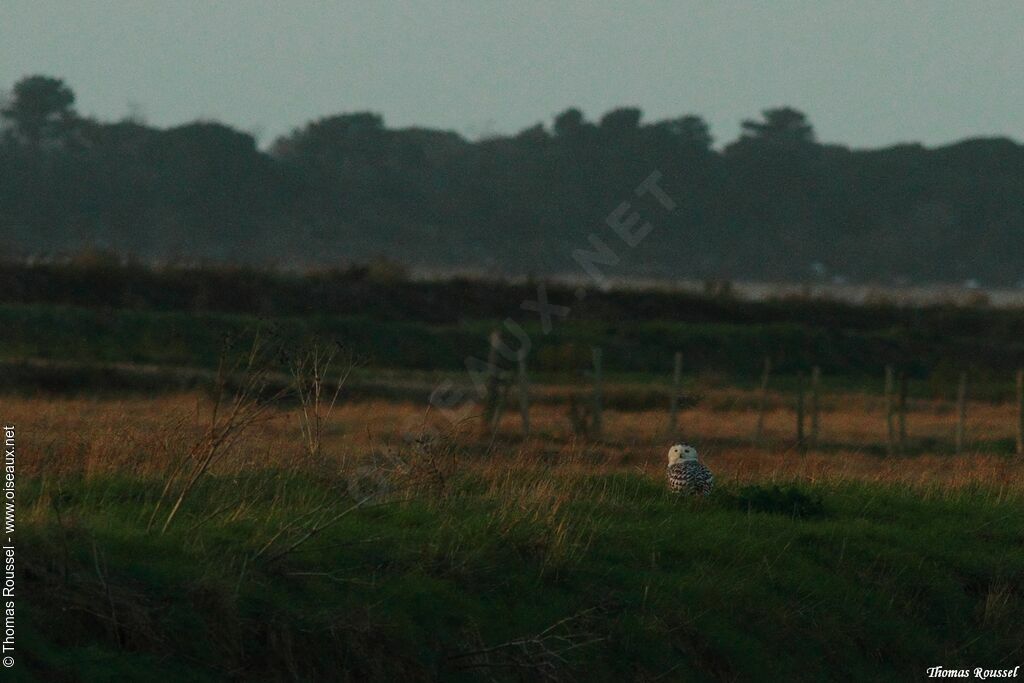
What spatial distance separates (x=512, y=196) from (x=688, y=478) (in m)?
88.5

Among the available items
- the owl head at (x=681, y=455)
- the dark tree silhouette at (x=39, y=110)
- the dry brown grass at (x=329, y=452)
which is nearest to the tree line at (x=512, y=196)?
the dark tree silhouette at (x=39, y=110)

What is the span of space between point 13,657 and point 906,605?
578 cm

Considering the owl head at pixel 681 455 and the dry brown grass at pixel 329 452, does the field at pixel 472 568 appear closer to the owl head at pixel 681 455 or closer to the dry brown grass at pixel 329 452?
the dry brown grass at pixel 329 452

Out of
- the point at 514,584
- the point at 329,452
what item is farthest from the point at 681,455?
the point at 514,584

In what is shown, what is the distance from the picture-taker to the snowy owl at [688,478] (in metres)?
10.6

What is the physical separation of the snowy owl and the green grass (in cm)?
11

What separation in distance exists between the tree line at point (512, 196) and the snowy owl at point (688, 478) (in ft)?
234

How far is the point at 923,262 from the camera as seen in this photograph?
99.7 metres

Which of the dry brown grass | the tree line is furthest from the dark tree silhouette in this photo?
the dry brown grass

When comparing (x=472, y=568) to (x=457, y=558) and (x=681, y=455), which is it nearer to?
(x=457, y=558)

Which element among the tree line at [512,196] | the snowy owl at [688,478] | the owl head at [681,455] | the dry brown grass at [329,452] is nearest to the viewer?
the dry brown grass at [329,452]

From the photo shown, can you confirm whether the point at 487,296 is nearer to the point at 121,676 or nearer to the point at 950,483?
the point at 950,483

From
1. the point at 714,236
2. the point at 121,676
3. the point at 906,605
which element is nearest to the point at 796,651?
the point at 906,605

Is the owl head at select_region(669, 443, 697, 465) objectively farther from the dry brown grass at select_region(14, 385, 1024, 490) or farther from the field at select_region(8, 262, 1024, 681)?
the dry brown grass at select_region(14, 385, 1024, 490)
